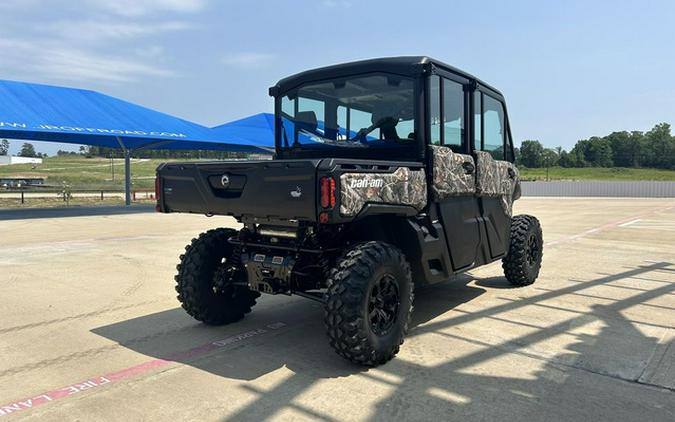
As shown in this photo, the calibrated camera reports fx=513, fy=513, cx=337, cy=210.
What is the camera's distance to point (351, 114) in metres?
4.81

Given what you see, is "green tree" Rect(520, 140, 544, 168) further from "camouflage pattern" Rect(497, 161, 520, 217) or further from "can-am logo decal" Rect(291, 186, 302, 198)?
"can-am logo decal" Rect(291, 186, 302, 198)

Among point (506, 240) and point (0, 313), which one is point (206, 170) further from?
point (506, 240)

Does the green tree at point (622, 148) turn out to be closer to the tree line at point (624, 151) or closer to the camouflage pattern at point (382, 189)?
the tree line at point (624, 151)

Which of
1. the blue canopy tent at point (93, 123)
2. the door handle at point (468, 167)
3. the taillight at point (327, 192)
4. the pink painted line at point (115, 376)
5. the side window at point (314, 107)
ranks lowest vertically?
the pink painted line at point (115, 376)

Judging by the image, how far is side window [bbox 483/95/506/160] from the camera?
5520 millimetres

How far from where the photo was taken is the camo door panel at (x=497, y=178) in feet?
17.3

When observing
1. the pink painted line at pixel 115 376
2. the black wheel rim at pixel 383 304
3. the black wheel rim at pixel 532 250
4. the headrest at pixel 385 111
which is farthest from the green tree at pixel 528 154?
the pink painted line at pixel 115 376

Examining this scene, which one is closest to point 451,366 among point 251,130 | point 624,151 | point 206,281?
point 206,281

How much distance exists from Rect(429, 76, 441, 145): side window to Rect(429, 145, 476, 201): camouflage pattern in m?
0.10

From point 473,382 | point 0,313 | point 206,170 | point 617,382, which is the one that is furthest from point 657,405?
point 0,313

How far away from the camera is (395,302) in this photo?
13.3 ft

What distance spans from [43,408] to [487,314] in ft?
13.2

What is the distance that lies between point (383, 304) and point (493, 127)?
2.80 metres

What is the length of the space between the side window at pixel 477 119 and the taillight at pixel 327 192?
2.38 meters
